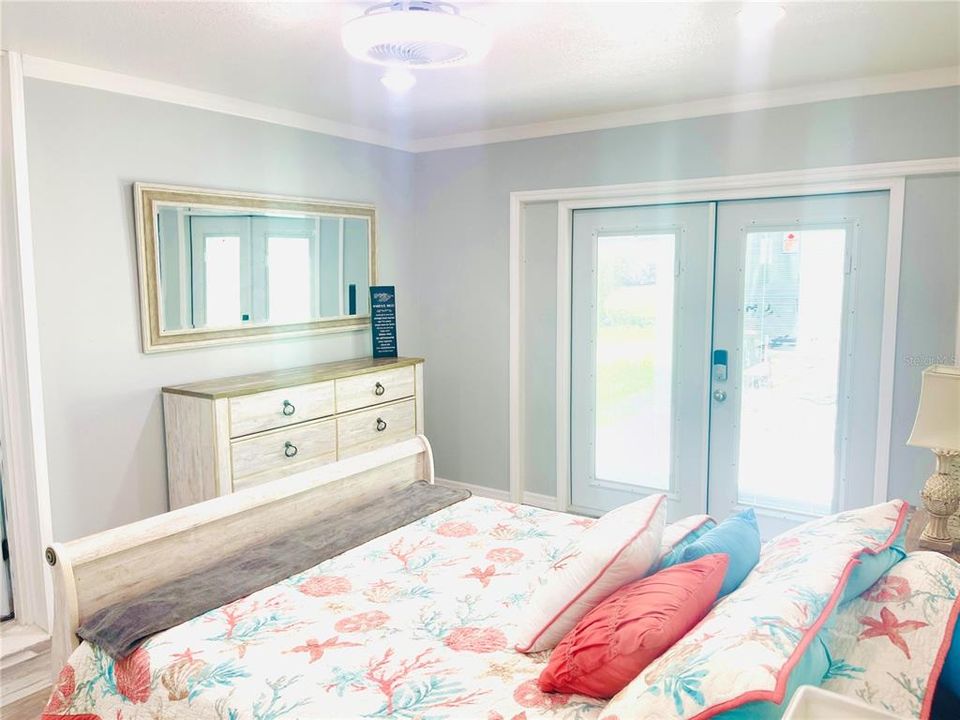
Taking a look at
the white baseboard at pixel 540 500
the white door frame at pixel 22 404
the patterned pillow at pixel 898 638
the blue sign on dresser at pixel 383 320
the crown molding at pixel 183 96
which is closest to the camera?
the patterned pillow at pixel 898 638

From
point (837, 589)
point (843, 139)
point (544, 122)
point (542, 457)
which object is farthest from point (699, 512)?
point (837, 589)

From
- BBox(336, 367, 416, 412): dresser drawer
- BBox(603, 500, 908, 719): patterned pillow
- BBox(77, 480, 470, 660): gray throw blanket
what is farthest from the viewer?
BBox(336, 367, 416, 412): dresser drawer

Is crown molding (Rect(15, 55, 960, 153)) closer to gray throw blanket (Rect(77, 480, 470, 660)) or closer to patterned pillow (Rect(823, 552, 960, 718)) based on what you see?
gray throw blanket (Rect(77, 480, 470, 660))

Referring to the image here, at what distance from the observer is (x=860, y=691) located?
4.28ft

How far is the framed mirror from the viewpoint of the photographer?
3.24 meters

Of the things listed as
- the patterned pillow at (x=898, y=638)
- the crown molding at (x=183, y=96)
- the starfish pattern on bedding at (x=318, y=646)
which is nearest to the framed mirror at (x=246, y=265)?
the crown molding at (x=183, y=96)

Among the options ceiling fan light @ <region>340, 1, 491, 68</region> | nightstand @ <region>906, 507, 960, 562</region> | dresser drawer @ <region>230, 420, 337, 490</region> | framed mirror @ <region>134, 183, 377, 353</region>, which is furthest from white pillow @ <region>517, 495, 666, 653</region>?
framed mirror @ <region>134, 183, 377, 353</region>

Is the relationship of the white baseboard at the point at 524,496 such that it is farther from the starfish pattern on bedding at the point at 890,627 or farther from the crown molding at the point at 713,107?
the starfish pattern on bedding at the point at 890,627

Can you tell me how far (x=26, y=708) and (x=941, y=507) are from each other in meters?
3.08

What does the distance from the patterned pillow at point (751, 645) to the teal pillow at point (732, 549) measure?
67mm

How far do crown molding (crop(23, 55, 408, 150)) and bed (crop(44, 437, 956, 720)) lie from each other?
73.9 inches

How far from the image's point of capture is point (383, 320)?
4297mm

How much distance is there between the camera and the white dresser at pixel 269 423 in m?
3.12

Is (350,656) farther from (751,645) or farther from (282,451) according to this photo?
(282,451)
